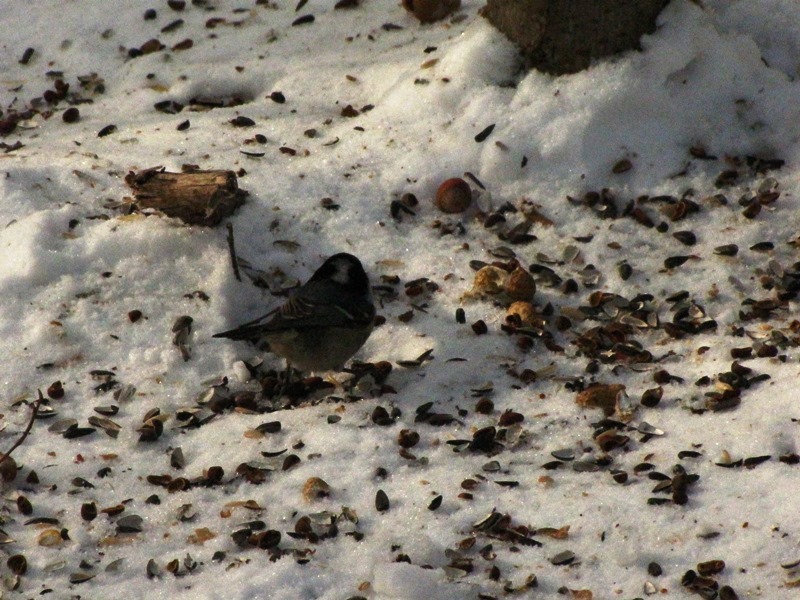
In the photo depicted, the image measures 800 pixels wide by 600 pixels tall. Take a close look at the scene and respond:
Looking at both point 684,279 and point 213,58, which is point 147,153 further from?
point 684,279

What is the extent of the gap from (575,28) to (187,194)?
1.81 metres

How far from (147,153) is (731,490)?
301 cm

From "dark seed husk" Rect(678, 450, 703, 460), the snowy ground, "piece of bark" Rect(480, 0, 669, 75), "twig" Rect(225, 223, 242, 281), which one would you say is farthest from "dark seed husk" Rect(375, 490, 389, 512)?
"piece of bark" Rect(480, 0, 669, 75)

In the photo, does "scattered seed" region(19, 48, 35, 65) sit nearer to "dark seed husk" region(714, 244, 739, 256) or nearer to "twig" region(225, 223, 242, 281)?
"twig" region(225, 223, 242, 281)

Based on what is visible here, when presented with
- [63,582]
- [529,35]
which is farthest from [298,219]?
[63,582]

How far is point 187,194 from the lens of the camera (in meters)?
4.50

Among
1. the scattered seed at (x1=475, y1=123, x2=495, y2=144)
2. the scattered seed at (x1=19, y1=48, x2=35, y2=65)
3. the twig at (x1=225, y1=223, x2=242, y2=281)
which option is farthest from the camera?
the scattered seed at (x1=19, y1=48, x2=35, y2=65)

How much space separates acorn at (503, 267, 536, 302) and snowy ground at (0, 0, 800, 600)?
10 centimetres

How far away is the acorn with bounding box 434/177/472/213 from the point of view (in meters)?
4.78

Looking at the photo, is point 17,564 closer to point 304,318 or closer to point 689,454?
point 304,318

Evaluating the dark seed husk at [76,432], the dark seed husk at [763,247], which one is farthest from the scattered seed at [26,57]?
the dark seed husk at [763,247]

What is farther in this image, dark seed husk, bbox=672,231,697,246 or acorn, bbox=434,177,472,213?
acorn, bbox=434,177,472,213

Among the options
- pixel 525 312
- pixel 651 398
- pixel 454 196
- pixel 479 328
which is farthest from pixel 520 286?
pixel 651 398

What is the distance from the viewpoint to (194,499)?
11.6 ft
